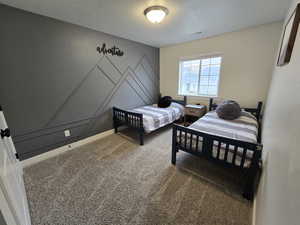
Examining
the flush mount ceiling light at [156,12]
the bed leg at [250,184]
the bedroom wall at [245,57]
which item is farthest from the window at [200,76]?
the bed leg at [250,184]

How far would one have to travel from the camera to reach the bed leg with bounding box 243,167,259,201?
1.47 meters

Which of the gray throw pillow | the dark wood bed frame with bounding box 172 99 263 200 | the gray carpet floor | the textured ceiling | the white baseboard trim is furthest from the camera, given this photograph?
the gray throw pillow

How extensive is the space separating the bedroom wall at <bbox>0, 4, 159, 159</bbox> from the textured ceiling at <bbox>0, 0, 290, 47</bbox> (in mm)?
247

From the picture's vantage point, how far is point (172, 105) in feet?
13.1

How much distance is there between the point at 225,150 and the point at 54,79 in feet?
9.77

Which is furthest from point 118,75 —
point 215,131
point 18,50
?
point 215,131

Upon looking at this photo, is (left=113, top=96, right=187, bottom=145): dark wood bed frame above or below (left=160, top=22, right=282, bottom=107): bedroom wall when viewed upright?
below

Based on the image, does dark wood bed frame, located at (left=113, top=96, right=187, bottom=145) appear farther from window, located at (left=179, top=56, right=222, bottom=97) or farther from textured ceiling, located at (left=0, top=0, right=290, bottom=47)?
window, located at (left=179, top=56, right=222, bottom=97)

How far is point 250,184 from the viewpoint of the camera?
58.7 inches

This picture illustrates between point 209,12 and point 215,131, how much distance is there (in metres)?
1.93

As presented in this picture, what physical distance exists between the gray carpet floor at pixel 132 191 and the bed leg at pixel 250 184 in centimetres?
8

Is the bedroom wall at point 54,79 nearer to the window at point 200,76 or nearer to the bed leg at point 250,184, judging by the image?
the window at point 200,76

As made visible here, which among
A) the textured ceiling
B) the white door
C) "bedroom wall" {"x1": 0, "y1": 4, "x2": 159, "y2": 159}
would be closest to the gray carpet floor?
the white door

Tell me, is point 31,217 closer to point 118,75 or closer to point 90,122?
point 90,122
